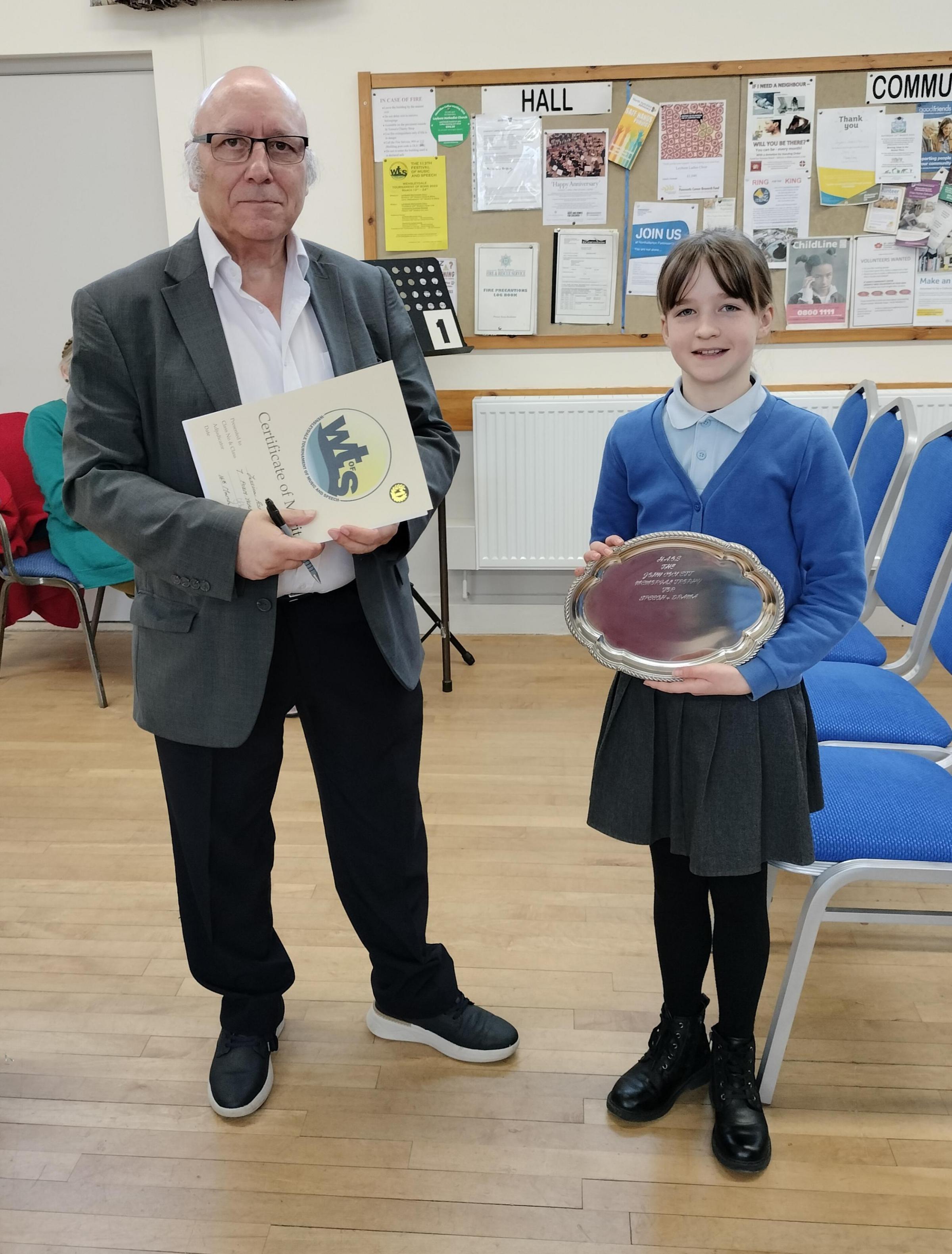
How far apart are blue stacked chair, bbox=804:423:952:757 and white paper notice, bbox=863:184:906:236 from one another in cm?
172

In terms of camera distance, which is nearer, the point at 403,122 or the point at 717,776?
the point at 717,776

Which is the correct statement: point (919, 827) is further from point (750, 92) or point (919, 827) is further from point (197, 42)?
point (197, 42)

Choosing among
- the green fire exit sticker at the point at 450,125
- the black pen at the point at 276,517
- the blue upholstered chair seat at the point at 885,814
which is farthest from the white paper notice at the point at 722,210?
the black pen at the point at 276,517

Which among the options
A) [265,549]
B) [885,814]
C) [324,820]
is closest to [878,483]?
[885,814]

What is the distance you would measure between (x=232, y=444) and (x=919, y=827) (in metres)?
1.12

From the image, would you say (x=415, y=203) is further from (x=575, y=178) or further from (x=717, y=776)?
(x=717, y=776)

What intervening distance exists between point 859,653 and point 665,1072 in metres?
1.11

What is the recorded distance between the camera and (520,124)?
342 centimetres

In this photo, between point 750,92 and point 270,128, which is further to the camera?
point 750,92

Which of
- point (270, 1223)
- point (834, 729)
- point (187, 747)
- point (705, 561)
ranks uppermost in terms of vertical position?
point (705, 561)

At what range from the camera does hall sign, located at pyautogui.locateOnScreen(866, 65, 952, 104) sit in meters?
3.27

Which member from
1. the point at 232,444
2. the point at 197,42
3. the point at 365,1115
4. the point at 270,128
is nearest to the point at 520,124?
the point at 197,42

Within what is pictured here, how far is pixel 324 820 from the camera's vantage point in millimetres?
1592

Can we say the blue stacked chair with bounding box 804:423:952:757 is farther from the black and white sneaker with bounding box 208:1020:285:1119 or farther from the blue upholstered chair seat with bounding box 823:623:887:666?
the black and white sneaker with bounding box 208:1020:285:1119
